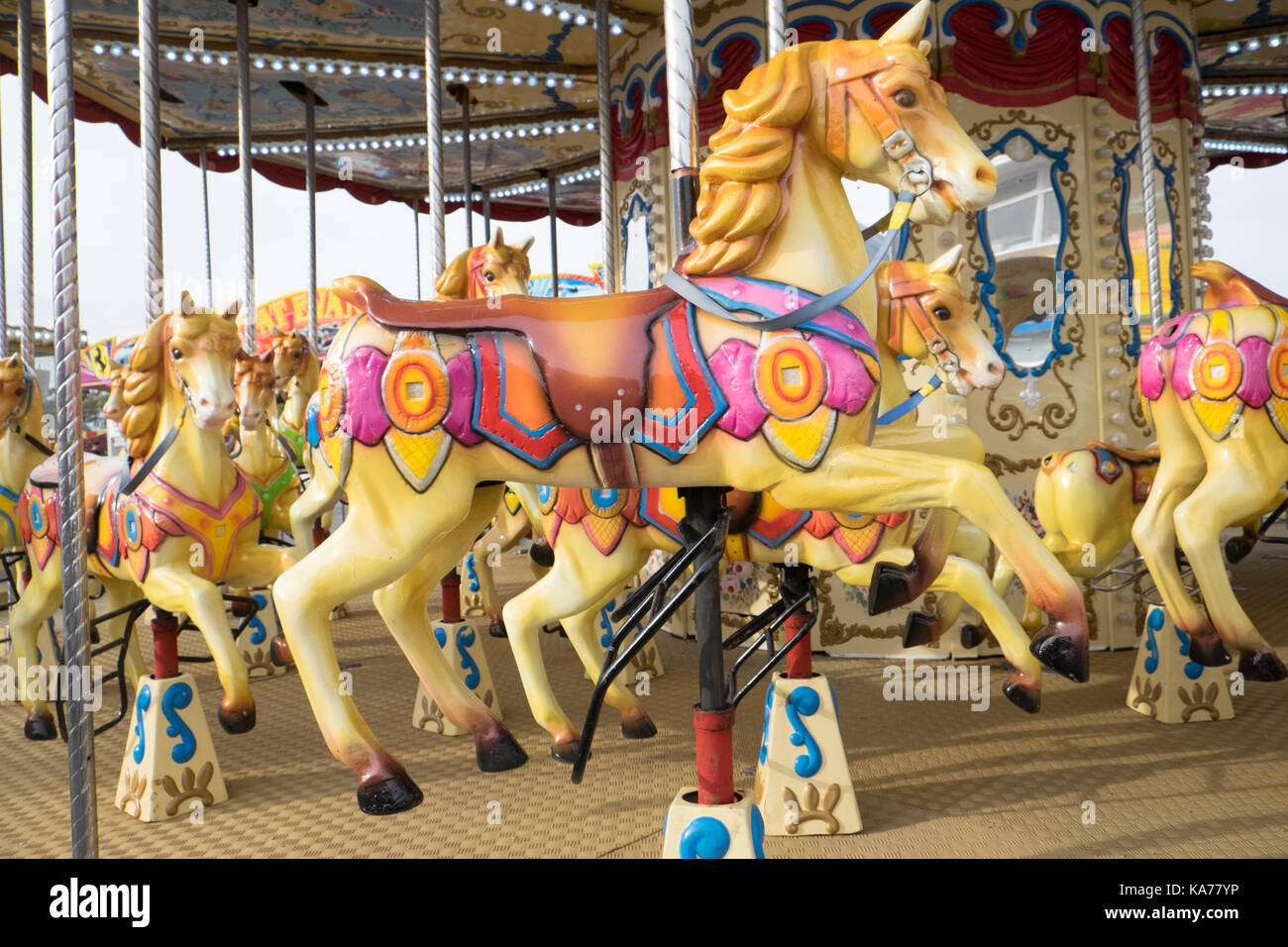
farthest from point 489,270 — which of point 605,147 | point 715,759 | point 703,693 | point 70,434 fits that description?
point 715,759

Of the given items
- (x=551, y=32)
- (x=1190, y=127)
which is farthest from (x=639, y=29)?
(x=1190, y=127)

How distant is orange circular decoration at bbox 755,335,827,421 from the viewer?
2014 mm

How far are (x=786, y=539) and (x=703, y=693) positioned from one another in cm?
127

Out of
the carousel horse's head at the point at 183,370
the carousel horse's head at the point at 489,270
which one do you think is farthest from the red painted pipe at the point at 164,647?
the carousel horse's head at the point at 489,270

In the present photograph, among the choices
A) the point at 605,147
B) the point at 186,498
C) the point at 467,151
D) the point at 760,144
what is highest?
the point at 467,151

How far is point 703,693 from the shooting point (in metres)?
2.18

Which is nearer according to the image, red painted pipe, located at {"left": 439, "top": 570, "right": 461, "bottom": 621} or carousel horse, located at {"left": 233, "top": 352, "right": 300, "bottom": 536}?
red painted pipe, located at {"left": 439, "top": 570, "right": 461, "bottom": 621}

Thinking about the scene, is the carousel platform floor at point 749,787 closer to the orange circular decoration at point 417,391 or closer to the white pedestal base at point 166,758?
the white pedestal base at point 166,758

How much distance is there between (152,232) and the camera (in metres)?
3.44

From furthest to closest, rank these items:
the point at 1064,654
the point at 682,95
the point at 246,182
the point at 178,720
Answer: the point at 246,182, the point at 178,720, the point at 682,95, the point at 1064,654

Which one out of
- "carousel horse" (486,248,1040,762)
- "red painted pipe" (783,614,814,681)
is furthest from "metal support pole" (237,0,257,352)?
"red painted pipe" (783,614,814,681)

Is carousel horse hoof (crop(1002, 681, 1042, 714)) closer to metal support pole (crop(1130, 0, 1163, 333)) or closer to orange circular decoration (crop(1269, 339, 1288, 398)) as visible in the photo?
orange circular decoration (crop(1269, 339, 1288, 398))

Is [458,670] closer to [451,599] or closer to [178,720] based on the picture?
[451,599]

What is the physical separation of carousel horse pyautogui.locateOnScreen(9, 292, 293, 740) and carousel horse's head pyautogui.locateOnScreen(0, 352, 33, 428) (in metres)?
1.21
